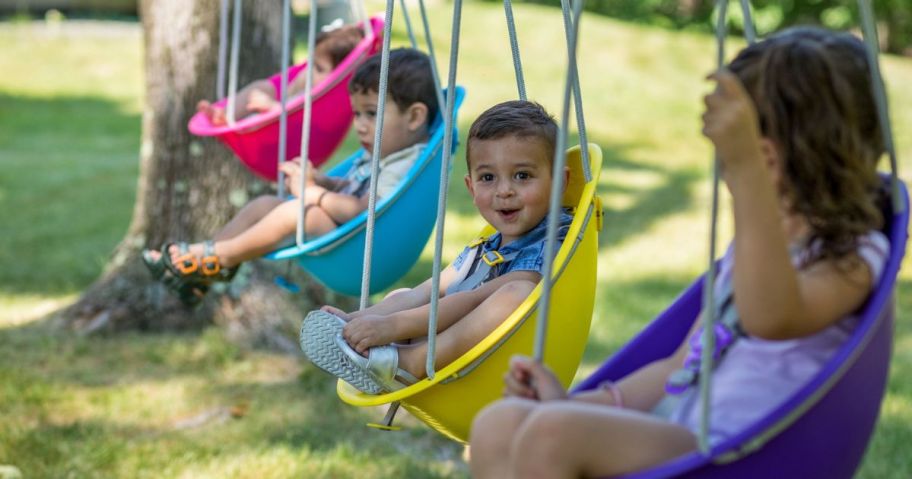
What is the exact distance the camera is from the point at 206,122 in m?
4.01

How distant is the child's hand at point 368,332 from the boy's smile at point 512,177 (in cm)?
38

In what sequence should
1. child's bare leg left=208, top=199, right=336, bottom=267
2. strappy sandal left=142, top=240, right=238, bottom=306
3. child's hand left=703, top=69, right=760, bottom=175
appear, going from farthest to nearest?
strappy sandal left=142, top=240, right=238, bottom=306
child's bare leg left=208, top=199, right=336, bottom=267
child's hand left=703, top=69, right=760, bottom=175

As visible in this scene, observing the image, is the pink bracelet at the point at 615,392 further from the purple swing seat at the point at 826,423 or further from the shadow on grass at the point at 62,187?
the shadow on grass at the point at 62,187

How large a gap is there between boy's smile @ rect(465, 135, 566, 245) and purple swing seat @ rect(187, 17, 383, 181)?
1123mm

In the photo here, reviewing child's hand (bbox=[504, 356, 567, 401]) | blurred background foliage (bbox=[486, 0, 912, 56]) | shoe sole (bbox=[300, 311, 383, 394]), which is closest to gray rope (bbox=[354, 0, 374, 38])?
shoe sole (bbox=[300, 311, 383, 394])

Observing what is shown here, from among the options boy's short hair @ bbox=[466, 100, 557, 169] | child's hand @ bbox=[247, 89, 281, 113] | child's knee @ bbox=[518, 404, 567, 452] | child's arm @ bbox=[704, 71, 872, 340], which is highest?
child's arm @ bbox=[704, 71, 872, 340]

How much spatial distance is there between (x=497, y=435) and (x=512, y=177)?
39.2 inches

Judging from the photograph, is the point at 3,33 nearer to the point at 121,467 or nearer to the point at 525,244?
the point at 121,467

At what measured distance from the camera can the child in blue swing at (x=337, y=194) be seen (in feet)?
11.4

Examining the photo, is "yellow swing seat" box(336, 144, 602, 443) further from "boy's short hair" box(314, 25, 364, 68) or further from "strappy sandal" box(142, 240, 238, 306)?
"boy's short hair" box(314, 25, 364, 68)

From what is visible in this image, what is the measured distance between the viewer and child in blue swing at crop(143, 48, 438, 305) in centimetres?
346

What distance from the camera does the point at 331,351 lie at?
8.29 ft

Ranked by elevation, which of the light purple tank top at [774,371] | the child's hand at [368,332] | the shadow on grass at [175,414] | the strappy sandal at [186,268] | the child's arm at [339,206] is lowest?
the shadow on grass at [175,414]

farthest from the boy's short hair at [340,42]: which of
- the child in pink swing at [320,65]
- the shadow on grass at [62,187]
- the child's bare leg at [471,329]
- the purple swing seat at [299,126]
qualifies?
the shadow on grass at [62,187]
